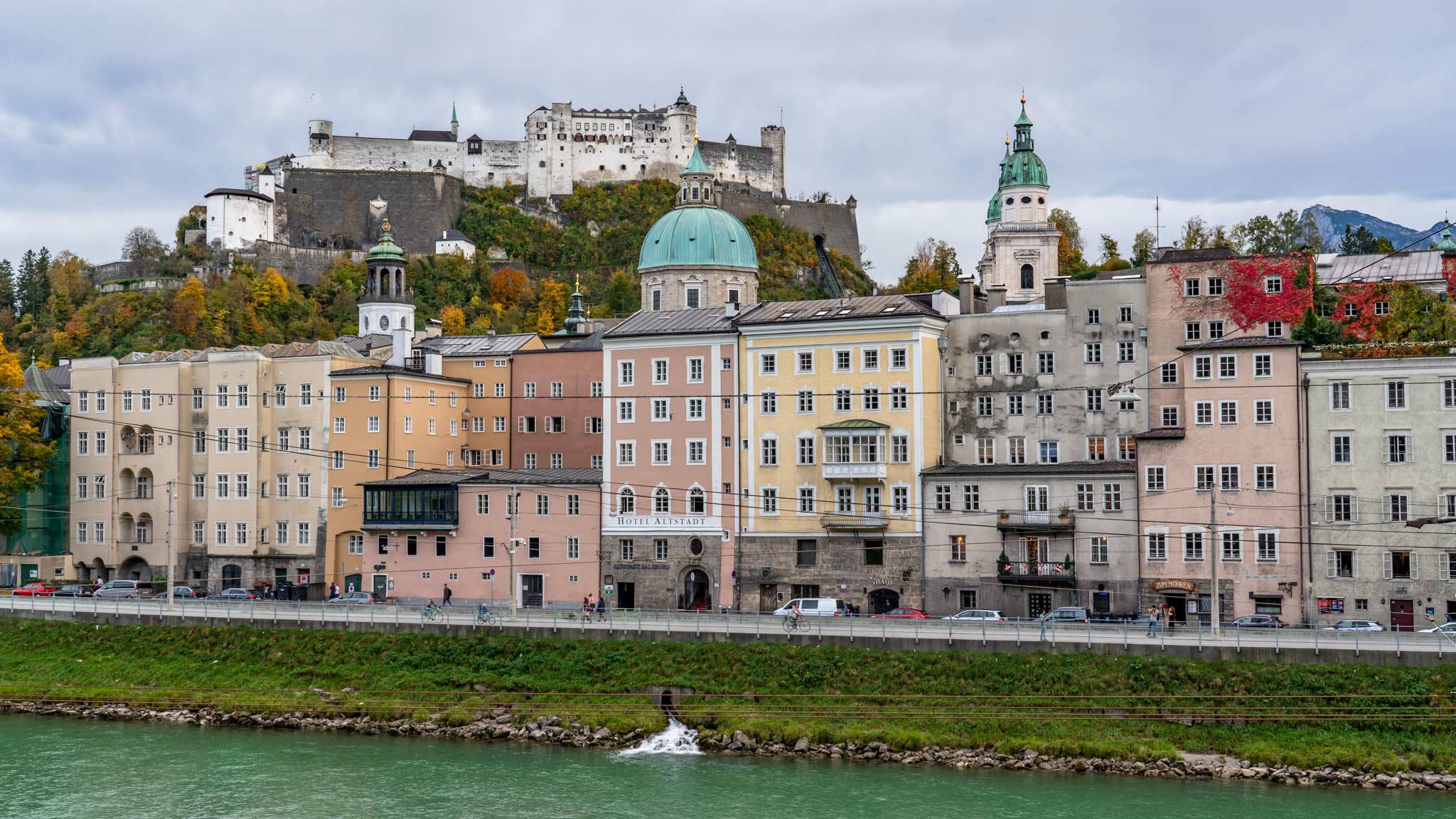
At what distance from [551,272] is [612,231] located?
7.88 meters

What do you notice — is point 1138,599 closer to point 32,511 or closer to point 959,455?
point 959,455

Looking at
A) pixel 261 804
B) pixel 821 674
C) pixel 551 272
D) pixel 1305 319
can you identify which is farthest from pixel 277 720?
pixel 551 272

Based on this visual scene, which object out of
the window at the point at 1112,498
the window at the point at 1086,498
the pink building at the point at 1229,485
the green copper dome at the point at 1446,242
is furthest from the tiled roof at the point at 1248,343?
the green copper dome at the point at 1446,242

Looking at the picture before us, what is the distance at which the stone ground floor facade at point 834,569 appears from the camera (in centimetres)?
6131

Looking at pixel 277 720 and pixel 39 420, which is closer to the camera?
pixel 277 720

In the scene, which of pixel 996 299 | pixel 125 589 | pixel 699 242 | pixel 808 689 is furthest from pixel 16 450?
pixel 808 689

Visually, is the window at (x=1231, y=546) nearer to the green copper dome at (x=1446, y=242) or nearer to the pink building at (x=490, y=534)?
the pink building at (x=490, y=534)

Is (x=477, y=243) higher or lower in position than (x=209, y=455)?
higher

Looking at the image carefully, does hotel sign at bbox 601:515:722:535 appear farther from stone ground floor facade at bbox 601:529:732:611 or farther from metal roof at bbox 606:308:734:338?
metal roof at bbox 606:308:734:338

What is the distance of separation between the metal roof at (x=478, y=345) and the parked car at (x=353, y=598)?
547 inches

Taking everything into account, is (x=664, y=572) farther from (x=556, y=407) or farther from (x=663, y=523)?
(x=556, y=407)

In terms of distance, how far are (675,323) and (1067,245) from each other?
162 ft

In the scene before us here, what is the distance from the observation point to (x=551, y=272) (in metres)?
152

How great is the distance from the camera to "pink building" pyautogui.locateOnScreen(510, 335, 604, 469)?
76.8 metres
